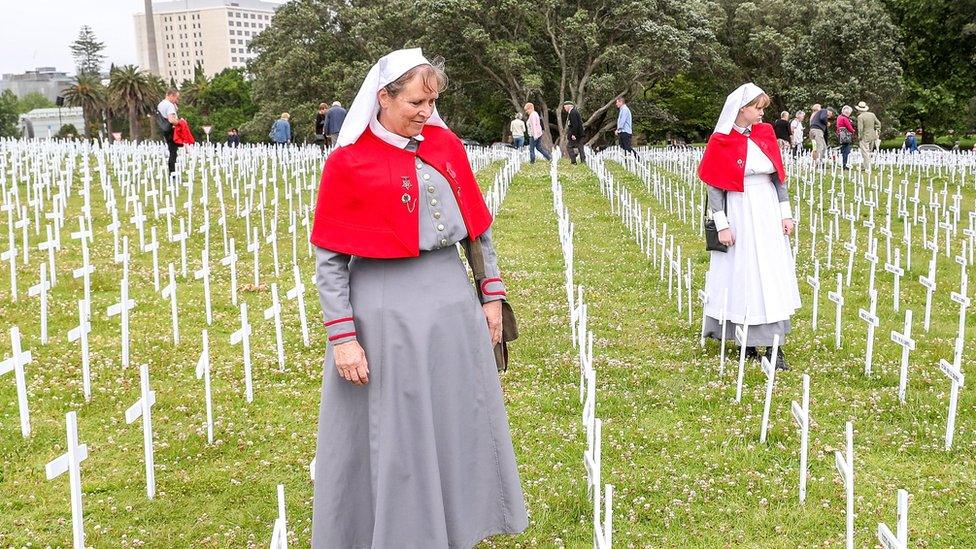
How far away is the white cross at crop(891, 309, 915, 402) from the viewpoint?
5.50 meters

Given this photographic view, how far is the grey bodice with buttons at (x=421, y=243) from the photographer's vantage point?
3.60 meters

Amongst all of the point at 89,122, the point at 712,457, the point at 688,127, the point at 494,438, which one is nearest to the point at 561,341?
the point at 712,457

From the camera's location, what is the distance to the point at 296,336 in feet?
26.0

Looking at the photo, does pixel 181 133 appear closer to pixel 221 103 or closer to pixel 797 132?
pixel 797 132

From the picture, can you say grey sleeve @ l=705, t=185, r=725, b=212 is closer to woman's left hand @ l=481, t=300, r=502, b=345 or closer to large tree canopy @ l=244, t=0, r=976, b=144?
woman's left hand @ l=481, t=300, r=502, b=345

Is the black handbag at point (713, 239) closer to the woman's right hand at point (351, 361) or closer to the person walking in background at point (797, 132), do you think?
the woman's right hand at point (351, 361)

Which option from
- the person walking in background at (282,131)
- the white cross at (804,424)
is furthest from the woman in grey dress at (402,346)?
the person walking in background at (282,131)

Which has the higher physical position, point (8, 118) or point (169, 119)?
point (8, 118)

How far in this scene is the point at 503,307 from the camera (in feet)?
13.2

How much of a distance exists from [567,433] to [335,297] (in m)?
2.44

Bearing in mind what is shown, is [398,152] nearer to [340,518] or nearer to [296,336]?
[340,518]

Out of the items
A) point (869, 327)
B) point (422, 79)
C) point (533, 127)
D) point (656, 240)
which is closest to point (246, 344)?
point (422, 79)

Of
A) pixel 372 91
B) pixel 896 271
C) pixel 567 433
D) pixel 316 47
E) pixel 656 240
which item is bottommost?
pixel 567 433

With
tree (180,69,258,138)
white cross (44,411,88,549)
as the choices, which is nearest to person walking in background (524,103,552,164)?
white cross (44,411,88,549)
